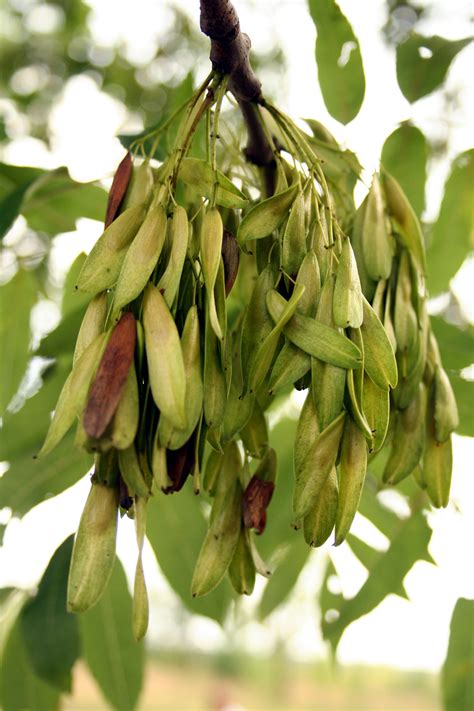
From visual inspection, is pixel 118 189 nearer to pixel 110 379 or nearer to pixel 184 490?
pixel 110 379

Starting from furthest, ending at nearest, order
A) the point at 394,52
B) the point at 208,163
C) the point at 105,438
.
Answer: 1. the point at 394,52
2. the point at 208,163
3. the point at 105,438

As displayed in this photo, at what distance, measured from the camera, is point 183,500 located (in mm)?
803

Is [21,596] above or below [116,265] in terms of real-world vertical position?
below

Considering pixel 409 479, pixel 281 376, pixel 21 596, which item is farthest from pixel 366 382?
pixel 21 596

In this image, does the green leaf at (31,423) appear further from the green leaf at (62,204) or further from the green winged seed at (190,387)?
the green winged seed at (190,387)

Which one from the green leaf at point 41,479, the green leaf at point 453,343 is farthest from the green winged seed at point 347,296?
the green leaf at point 41,479

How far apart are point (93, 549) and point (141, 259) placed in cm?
16

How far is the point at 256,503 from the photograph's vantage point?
53 centimetres

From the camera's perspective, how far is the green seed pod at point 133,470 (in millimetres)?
429

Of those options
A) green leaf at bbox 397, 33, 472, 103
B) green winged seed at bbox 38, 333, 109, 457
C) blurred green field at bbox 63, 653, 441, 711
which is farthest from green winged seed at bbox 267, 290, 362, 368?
blurred green field at bbox 63, 653, 441, 711

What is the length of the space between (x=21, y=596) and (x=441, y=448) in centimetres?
49

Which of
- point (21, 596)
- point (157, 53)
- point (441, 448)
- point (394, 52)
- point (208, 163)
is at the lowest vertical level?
point (21, 596)

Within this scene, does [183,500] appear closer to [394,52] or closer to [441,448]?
[441,448]

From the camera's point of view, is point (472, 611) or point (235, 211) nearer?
point (235, 211)
